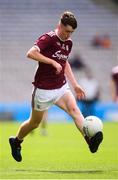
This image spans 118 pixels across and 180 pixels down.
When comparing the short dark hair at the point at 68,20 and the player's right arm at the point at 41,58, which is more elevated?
the short dark hair at the point at 68,20

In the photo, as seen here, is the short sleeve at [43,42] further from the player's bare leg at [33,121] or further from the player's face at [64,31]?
the player's bare leg at [33,121]

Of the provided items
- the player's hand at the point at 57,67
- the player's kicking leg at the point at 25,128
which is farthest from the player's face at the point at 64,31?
the player's kicking leg at the point at 25,128

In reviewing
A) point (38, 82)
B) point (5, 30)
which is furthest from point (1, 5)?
point (38, 82)

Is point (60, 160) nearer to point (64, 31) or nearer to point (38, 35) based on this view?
point (64, 31)

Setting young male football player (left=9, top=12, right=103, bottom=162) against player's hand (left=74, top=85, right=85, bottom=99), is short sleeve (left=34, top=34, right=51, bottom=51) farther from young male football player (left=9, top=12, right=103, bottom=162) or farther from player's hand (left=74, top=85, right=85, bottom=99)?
player's hand (left=74, top=85, right=85, bottom=99)

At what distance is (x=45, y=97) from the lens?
11711 millimetres

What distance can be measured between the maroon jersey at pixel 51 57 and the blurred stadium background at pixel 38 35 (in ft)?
58.4

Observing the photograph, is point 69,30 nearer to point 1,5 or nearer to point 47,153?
point 47,153

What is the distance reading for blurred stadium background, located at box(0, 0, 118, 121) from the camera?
31.0 meters

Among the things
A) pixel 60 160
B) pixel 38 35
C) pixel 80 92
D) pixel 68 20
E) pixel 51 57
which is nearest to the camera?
pixel 68 20

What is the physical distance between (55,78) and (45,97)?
1.10 ft

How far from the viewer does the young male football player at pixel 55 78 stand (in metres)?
11.3

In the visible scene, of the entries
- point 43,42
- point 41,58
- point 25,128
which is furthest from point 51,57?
point 25,128

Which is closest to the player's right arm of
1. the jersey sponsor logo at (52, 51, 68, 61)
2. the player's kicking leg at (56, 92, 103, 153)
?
the jersey sponsor logo at (52, 51, 68, 61)
